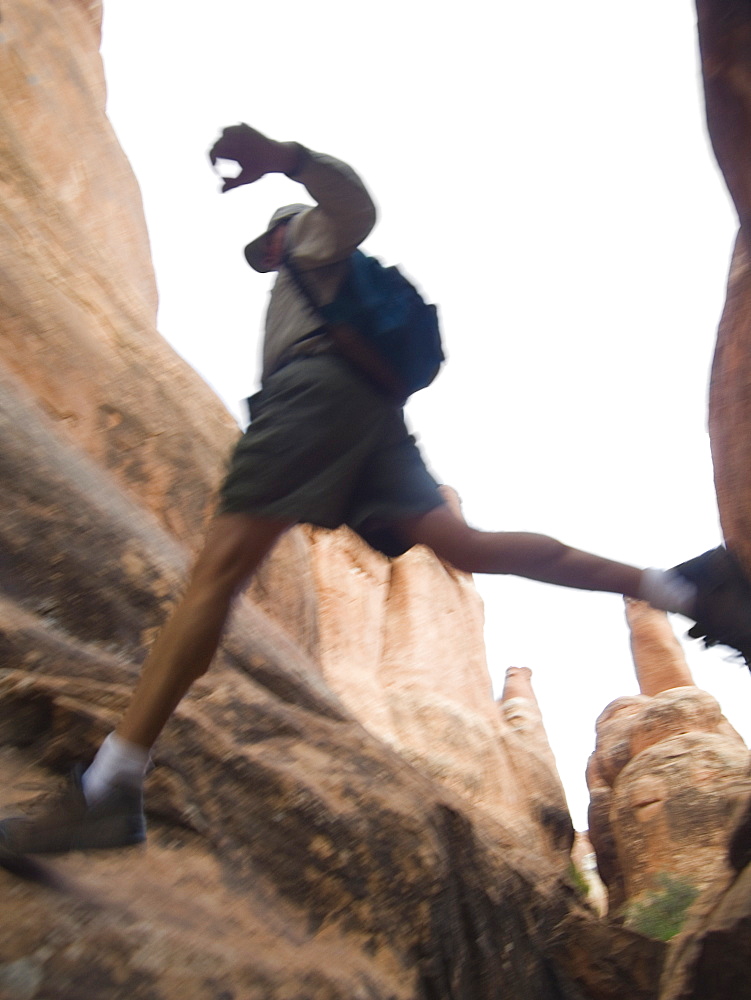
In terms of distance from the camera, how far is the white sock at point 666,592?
2.56 metres

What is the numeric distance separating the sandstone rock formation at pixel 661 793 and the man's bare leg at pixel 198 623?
836 cm

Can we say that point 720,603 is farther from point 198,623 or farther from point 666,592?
point 198,623

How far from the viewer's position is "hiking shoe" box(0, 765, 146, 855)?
188 centimetres

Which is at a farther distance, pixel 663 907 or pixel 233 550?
pixel 663 907

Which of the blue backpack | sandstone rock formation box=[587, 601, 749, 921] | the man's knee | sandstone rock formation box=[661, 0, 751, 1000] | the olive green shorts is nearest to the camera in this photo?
A: the man's knee

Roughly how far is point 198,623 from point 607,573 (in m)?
1.24

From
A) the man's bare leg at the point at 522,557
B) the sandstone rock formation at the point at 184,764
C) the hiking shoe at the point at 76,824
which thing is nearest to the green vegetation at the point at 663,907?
the sandstone rock formation at the point at 184,764

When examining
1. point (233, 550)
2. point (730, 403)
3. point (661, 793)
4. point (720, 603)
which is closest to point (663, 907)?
point (661, 793)

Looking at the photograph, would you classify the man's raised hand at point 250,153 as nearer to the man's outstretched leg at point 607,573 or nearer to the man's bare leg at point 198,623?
the man's bare leg at point 198,623

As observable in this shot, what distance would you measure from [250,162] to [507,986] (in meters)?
2.95

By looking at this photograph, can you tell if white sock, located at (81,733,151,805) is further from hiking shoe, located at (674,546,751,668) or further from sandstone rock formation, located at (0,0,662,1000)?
hiking shoe, located at (674,546,751,668)

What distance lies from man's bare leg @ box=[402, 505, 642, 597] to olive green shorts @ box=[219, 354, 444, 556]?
0.09 metres

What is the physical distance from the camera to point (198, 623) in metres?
2.17

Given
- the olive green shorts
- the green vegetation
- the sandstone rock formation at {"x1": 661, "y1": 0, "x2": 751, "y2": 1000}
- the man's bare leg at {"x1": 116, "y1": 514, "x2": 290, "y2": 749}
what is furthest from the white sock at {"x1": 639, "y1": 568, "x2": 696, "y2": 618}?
the green vegetation
